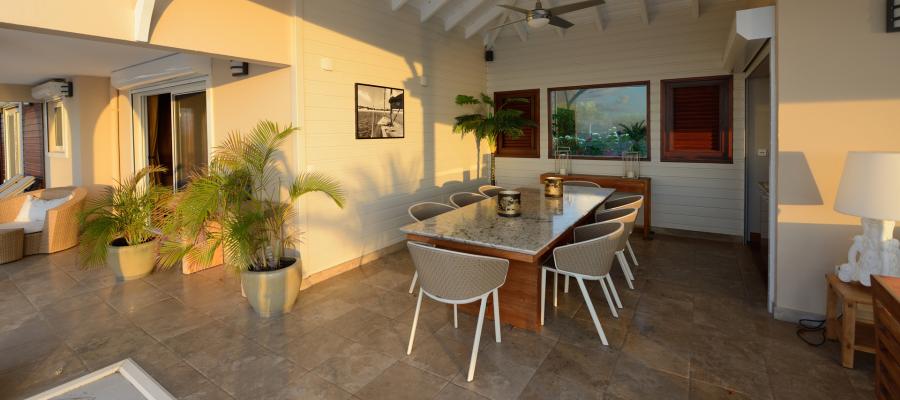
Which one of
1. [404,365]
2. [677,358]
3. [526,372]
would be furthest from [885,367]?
[404,365]

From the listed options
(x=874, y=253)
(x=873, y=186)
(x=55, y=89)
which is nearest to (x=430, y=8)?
(x=873, y=186)

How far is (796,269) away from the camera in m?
3.16

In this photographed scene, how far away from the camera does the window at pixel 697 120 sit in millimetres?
5628

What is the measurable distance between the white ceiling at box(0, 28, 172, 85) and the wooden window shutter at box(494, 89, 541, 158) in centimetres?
485

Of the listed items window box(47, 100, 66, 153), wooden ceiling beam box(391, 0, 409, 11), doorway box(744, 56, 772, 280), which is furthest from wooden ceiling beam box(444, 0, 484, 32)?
window box(47, 100, 66, 153)

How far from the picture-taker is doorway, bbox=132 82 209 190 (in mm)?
5199

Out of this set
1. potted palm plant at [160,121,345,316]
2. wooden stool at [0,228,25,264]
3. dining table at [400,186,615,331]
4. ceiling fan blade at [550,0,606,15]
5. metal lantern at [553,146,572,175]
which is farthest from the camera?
metal lantern at [553,146,572,175]

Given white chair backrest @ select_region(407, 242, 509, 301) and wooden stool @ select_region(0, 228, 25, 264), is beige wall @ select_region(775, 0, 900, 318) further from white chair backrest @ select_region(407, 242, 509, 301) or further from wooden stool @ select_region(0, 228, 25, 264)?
wooden stool @ select_region(0, 228, 25, 264)

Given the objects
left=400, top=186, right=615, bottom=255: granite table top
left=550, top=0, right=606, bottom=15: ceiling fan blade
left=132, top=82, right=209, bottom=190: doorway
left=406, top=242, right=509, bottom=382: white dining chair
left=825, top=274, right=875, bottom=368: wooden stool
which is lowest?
left=825, top=274, right=875, bottom=368: wooden stool

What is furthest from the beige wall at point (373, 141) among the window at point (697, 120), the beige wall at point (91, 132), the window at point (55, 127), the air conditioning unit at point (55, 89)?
the window at point (55, 127)

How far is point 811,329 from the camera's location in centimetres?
303

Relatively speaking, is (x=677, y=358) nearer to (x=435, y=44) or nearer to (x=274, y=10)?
(x=274, y=10)

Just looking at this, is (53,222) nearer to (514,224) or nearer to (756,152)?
(514,224)

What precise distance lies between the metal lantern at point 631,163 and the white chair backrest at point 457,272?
438cm
